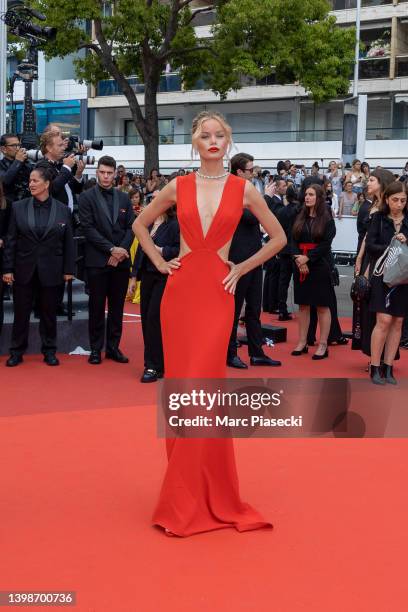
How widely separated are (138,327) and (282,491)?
5971mm

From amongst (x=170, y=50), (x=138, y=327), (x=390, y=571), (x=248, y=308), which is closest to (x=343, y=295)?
(x=138, y=327)

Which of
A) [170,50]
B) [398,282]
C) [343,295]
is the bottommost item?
[343,295]

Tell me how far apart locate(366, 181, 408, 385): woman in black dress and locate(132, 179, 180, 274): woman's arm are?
Result: 11.9 ft

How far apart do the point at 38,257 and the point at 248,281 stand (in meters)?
2.07

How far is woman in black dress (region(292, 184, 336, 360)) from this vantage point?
8781mm

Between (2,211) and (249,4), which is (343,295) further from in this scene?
(249,4)

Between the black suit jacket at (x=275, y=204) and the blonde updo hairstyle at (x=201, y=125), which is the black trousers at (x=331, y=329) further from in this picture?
the blonde updo hairstyle at (x=201, y=125)

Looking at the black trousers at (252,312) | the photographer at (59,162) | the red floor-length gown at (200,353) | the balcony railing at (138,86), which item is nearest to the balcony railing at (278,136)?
the balcony railing at (138,86)

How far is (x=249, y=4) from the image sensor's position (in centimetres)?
2198

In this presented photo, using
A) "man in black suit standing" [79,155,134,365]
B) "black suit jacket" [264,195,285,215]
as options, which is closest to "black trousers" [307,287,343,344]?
"black suit jacket" [264,195,285,215]

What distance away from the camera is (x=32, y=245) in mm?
8188

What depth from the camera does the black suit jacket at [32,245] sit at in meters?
8.15

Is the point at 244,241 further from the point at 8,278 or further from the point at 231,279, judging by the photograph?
the point at 231,279

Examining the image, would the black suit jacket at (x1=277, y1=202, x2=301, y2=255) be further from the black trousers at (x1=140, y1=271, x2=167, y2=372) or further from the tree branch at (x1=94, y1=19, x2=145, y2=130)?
the tree branch at (x1=94, y1=19, x2=145, y2=130)
